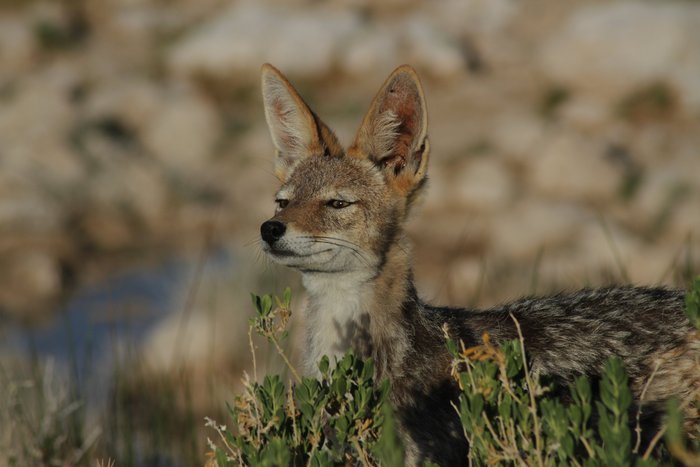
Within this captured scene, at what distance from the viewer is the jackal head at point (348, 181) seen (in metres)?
4.73

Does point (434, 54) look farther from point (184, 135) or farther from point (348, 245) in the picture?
point (348, 245)

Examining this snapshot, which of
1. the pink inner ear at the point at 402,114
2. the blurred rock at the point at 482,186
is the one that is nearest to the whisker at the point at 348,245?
the pink inner ear at the point at 402,114

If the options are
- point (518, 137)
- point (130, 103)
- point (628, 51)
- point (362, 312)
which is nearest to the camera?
point (362, 312)

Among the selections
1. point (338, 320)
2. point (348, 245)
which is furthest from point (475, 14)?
point (338, 320)

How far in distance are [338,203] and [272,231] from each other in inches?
20.0

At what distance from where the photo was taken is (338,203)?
502cm

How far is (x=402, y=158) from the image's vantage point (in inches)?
205

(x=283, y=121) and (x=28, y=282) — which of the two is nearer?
(x=283, y=121)

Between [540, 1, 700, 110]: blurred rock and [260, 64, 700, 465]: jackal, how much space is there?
17.3 meters

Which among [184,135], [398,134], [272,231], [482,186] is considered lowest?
[272,231]

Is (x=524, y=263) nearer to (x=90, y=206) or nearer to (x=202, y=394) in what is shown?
(x=202, y=394)

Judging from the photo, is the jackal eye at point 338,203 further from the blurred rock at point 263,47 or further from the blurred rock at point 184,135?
the blurred rock at point 263,47

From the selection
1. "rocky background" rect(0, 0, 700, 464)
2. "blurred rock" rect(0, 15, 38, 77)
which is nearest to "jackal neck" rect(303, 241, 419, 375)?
"rocky background" rect(0, 0, 700, 464)

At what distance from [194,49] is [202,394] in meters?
13.8
